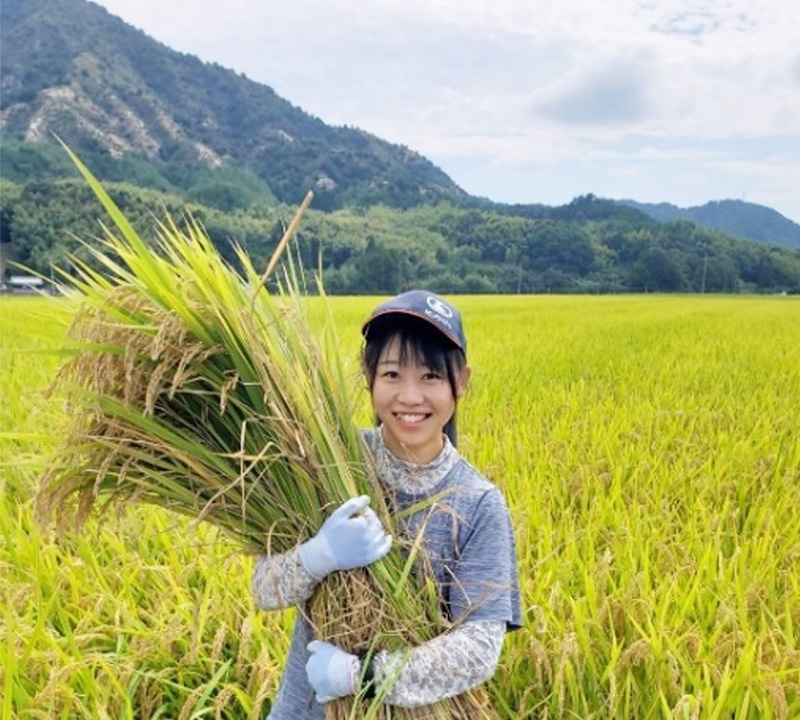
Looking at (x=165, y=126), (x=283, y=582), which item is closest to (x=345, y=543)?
(x=283, y=582)

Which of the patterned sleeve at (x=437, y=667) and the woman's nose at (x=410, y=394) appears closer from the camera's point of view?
the patterned sleeve at (x=437, y=667)

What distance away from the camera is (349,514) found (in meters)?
1.28

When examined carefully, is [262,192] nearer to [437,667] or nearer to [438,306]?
[438,306]

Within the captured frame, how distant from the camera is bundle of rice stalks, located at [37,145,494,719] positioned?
4.26ft

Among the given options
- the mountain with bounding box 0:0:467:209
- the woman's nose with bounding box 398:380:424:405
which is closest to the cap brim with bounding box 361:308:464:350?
the woman's nose with bounding box 398:380:424:405

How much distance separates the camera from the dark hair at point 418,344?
4.71 feet

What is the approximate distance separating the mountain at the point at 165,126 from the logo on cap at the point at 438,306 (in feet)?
302

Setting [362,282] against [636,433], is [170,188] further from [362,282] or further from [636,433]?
[636,433]

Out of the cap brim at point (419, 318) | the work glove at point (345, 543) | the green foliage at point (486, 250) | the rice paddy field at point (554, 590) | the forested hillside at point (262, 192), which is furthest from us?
the forested hillside at point (262, 192)

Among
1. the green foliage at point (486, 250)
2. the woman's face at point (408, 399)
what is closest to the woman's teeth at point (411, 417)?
the woman's face at point (408, 399)

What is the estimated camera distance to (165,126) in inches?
5468

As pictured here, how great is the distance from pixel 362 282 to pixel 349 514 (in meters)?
48.4

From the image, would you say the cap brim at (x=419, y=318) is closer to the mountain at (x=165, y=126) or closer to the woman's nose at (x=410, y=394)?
the woman's nose at (x=410, y=394)

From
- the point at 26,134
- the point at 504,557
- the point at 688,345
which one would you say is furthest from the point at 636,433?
the point at 26,134
